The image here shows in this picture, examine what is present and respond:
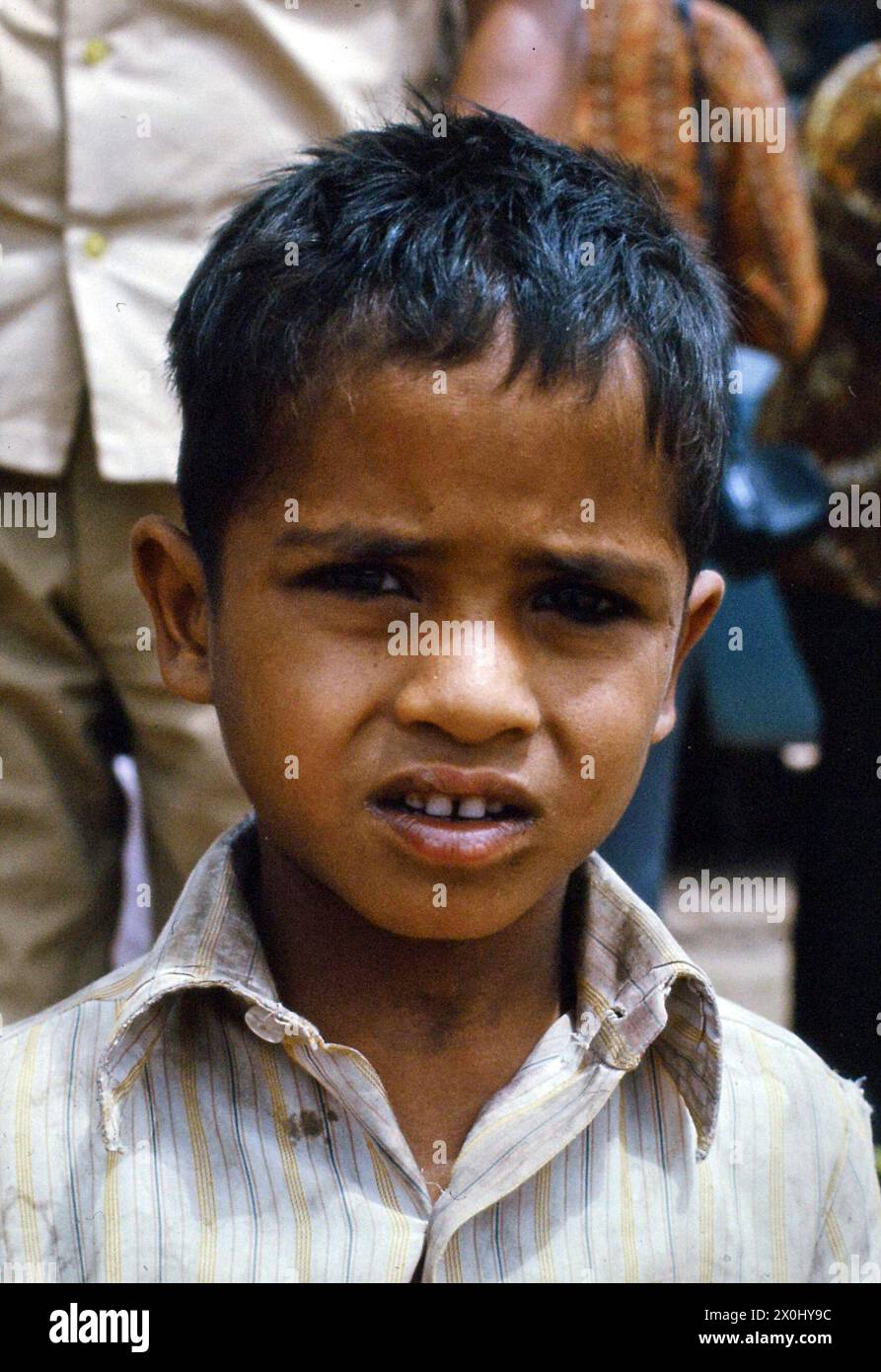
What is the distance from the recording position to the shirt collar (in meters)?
1.41

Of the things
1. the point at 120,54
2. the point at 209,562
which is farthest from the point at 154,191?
the point at 209,562

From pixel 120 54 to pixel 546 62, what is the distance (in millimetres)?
480

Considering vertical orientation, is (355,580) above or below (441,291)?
below

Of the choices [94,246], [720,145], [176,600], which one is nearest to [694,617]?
[176,600]

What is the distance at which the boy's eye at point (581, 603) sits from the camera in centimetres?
142

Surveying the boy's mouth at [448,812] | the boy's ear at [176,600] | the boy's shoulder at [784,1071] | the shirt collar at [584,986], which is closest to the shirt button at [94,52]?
the boy's ear at [176,600]

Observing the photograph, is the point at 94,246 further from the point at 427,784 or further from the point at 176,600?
the point at 427,784

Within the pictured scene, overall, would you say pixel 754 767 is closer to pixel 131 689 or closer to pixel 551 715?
pixel 131 689

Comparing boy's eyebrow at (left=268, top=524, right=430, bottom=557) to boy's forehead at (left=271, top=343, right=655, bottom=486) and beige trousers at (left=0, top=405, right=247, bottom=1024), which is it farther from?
beige trousers at (left=0, top=405, right=247, bottom=1024)

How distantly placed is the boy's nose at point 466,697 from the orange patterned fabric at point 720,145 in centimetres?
128

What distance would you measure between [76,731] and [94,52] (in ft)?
2.56

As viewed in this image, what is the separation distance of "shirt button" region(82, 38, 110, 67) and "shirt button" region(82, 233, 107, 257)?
7.5 inches

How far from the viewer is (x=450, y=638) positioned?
135 centimetres

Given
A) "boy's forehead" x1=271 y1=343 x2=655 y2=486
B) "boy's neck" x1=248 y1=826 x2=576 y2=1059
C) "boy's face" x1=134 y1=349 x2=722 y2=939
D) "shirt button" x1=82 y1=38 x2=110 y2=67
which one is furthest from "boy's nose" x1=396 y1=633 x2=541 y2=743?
"shirt button" x1=82 y1=38 x2=110 y2=67
